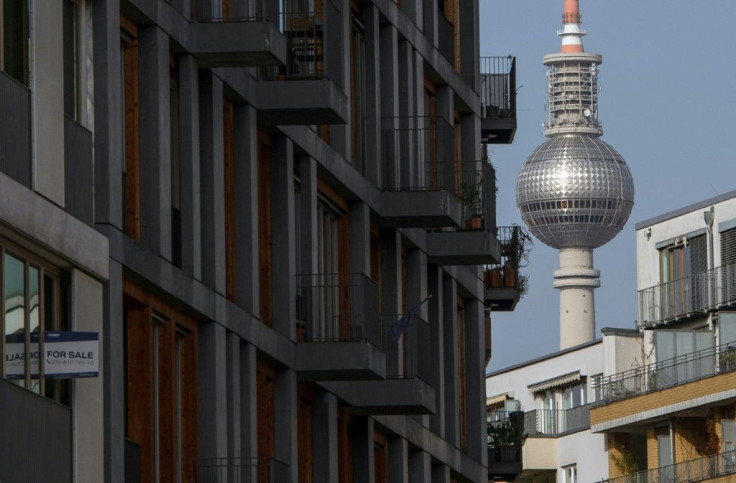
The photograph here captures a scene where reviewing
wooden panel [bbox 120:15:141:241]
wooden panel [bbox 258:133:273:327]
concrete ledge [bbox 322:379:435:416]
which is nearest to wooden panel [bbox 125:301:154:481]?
wooden panel [bbox 120:15:141:241]

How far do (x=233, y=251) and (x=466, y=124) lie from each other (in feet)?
52.2

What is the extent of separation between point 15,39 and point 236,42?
18.5 ft

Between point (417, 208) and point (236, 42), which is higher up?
point (417, 208)

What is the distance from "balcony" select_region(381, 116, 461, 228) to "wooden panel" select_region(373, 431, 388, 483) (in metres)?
3.19

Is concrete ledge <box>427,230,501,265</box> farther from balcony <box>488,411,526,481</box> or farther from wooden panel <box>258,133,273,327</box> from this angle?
balcony <box>488,411,526,481</box>

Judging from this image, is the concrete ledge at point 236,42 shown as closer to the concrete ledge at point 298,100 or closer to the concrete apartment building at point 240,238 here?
the concrete apartment building at point 240,238

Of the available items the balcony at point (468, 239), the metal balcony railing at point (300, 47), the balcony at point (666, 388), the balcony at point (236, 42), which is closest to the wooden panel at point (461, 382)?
the balcony at point (468, 239)

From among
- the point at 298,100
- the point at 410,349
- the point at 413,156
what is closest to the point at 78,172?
the point at 298,100

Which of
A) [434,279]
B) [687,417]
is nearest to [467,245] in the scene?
[434,279]

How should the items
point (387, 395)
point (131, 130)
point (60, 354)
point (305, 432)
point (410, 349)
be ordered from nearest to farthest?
point (60, 354) → point (131, 130) → point (305, 432) → point (387, 395) → point (410, 349)

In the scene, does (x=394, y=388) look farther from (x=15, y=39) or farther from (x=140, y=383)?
(x=15, y=39)

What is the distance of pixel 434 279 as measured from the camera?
142 ft

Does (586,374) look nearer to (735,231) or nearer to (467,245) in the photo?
(735,231)

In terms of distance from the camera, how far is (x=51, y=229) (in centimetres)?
2422
